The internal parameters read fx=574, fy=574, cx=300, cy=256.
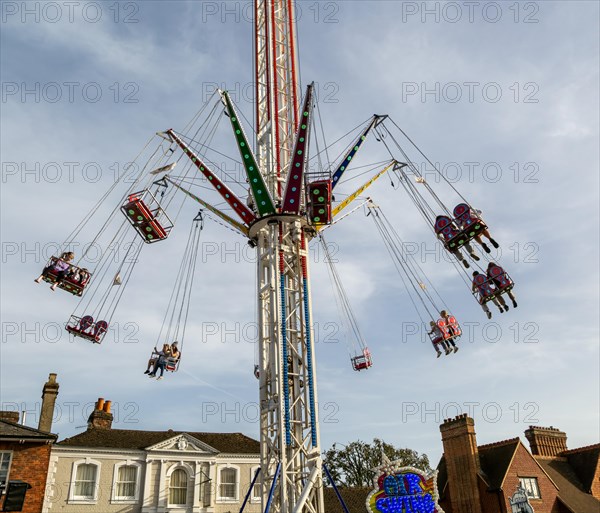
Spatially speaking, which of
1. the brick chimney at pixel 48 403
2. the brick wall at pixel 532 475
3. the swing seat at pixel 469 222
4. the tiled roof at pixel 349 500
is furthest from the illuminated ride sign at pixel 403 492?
the brick chimney at pixel 48 403

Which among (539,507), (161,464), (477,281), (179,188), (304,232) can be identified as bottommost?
(539,507)

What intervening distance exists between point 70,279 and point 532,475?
2721 centimetres

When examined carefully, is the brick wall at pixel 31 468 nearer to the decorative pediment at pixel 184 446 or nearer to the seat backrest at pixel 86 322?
the decorative pediment at pixel 184 446

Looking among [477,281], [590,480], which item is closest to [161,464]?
[477,281]

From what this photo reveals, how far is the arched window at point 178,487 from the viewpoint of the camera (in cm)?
2791

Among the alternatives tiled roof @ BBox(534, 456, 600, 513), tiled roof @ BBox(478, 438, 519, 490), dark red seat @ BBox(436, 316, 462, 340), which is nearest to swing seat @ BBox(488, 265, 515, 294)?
dark red seat @ BBox(436, 316, 462, 340)

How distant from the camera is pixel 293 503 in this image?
17031mm

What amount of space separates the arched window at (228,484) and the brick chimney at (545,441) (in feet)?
66.4

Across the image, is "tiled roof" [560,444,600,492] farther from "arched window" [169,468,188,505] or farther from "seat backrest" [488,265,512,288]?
"arched window" [169,468,188,505]

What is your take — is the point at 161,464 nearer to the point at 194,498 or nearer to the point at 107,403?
the point at 194,498

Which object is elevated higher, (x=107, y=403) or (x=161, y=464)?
(x=107, y=403)

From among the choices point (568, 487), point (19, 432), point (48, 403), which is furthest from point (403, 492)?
point (568, 487)

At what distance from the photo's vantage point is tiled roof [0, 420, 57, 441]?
2530cm

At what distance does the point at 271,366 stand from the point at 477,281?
7908 mm
